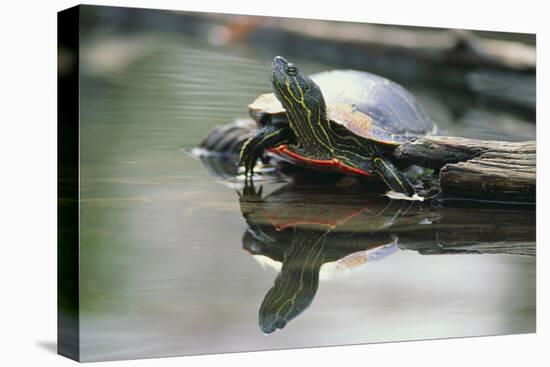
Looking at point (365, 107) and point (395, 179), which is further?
point (365, 107)

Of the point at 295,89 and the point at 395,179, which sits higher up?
the point at 295,89

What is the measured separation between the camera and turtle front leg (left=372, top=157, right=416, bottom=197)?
5484 mm

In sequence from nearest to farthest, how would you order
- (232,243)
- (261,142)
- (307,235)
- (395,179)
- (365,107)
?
(232,243), (307,235), (395,179), (261,142), (365,107)

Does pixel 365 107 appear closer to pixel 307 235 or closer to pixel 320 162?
pixel 320 162

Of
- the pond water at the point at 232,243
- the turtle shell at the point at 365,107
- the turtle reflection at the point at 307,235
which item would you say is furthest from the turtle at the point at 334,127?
the turtle reflection at the point at 307,235

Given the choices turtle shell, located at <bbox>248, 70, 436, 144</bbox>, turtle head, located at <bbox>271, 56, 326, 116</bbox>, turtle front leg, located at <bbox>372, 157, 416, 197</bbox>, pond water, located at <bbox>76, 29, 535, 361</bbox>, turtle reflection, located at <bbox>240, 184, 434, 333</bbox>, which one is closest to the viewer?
pond water, located at <bbox>76, 29, 535, 361</bbox>

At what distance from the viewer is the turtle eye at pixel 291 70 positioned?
531 cm

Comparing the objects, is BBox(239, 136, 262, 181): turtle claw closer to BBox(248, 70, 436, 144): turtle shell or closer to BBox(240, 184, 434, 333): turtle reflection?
BBox(248, 70, 436, 144): turtle shell

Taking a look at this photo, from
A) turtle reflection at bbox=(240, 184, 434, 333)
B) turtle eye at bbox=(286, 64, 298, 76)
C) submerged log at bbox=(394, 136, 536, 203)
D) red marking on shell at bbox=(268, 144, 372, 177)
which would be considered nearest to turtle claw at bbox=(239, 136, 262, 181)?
red marking on shell at bbox=(268, 144, 372, 177)

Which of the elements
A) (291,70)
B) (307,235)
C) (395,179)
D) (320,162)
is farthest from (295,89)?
(307,235)

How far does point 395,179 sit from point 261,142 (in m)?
0.93

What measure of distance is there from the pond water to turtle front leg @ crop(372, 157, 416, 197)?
145mm

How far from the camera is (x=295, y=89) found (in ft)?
17.6

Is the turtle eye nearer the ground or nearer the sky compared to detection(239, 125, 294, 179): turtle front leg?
nearer the sky
